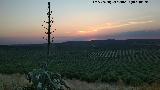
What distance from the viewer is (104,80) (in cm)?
3856

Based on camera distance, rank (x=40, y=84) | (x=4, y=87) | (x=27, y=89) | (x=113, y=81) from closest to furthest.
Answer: (x=40, y=84)
(x=27, y=89)
(x=4, y=87)
(x=113, y=81)

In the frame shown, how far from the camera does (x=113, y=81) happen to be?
37875 millimetres

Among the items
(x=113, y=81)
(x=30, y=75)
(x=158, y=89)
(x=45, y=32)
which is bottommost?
(x=113, y=81)

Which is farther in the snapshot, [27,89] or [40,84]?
[27,89]

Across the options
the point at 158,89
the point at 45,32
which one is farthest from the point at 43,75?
the point at 158,89

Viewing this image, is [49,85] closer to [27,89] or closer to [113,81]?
[27,89]

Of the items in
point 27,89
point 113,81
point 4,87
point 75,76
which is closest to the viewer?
point 27,89

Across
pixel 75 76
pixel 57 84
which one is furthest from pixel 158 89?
pixel 75 76

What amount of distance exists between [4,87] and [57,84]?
2500 millimetres

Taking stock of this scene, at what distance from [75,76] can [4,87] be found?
30.2m

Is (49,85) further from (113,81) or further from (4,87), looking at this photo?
(113,81)

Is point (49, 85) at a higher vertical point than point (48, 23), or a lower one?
lower

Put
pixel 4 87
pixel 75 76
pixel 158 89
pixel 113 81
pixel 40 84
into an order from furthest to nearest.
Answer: pixel 75 76, pixel 113 81, pixel 158 89, pixel 4 87, pixel 40 84

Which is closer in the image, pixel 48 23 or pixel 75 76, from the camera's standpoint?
pixel 48 23
